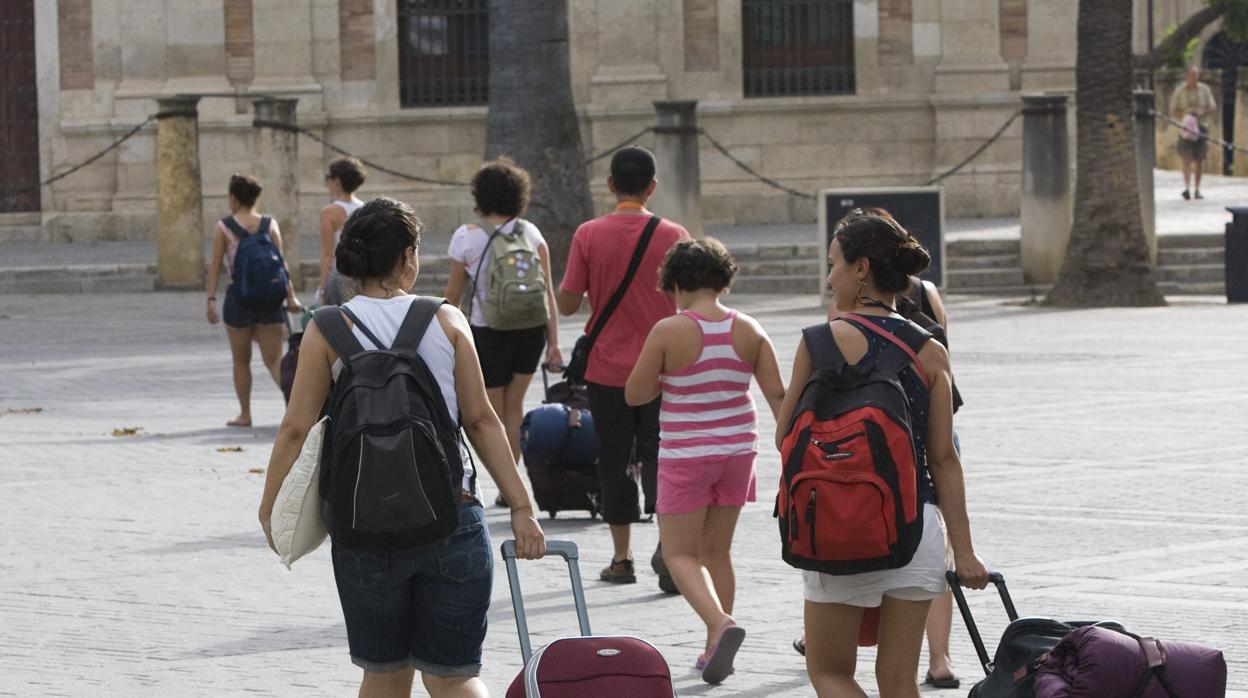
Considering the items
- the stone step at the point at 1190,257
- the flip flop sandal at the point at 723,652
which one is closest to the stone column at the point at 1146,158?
the stone step at the point at 1190,257

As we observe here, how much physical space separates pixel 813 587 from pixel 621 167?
3.41 m

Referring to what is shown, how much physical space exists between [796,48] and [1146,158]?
745cm

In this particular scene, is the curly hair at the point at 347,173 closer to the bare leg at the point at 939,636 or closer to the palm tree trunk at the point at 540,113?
the bare leg at the point at 939,636

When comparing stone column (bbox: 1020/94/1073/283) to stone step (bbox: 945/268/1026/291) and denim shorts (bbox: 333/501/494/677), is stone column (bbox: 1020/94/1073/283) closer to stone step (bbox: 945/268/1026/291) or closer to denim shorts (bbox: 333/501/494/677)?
stone step (bbox: 945/268/1026/291)

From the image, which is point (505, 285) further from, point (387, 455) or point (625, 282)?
point (387, 455)

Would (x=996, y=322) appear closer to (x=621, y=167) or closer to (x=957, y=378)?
(x=957, y=378)

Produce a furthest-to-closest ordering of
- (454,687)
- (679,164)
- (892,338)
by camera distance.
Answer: (679,164) → (892,338) → (454,687)

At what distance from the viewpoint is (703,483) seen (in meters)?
6.97

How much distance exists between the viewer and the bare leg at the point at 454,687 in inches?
190

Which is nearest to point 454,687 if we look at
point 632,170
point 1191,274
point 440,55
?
point 632,170

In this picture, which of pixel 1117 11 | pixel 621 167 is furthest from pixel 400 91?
pixel 621 167

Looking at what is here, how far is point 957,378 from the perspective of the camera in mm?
14883

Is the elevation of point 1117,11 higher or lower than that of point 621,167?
higher

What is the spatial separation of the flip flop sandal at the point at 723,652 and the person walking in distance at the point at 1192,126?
20.7m
